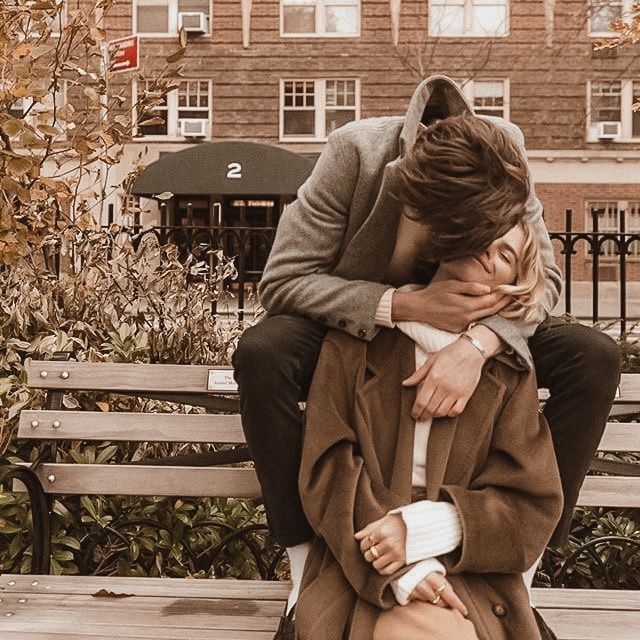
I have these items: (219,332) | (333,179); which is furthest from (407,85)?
(333,179)

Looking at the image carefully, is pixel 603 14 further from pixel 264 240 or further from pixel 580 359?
pixel 580 359

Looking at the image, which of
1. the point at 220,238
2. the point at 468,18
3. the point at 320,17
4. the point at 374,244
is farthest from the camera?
the point at 320,17

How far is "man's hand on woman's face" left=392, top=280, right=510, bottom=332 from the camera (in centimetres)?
209

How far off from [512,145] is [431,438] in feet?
2.26

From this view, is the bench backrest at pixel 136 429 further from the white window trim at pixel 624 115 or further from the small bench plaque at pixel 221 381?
the white window trim at pixel 624 115

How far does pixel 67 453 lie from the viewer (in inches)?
133

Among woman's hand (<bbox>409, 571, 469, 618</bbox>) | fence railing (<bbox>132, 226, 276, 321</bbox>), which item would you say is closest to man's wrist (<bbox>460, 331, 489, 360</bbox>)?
woman's hand (<bbox>409, 571, 469, 618</bbox>)

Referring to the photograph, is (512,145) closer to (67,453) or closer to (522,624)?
(522,624)

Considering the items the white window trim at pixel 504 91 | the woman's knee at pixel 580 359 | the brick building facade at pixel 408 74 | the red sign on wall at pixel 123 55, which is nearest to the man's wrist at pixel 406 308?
the woman's knee at pixel 580 359

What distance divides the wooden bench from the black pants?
1.18 ft

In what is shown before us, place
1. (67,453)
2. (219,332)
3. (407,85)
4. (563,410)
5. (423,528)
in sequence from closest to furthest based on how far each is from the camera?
1. (423,528)
2. (563,410)
3. (67,453)
4. (219,332)
5. (407,85)

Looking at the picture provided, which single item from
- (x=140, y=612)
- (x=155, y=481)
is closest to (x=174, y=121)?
(x=155, y=481)

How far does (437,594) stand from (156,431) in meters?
1.27

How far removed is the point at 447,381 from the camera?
196 cm
